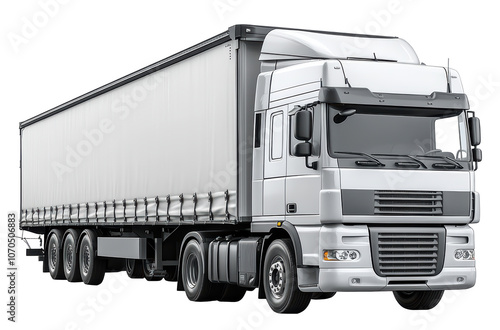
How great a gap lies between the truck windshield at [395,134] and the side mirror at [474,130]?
0.45 ft

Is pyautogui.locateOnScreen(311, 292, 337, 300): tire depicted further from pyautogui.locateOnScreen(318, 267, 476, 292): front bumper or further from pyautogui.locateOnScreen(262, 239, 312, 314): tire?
pyautogui.locateOnScreen(318, 267, 476, 292): front bumper

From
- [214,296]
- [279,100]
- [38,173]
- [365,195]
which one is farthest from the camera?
[38,173]

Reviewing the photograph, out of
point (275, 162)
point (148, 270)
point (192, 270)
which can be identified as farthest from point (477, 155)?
point (148, 270)

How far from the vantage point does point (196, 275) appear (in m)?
18.2

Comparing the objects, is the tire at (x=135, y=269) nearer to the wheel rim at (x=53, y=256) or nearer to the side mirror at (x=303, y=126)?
the wheel rim at (x=53, y=256)

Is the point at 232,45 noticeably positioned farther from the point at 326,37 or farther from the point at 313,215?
the point at 313,215

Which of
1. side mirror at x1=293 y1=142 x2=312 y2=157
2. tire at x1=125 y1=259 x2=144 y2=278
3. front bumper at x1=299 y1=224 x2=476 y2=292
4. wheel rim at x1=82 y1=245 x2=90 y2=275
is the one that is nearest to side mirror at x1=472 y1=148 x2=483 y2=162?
front bumper at x1=299 y1=224 x2=476 y2=292

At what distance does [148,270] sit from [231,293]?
4008mm

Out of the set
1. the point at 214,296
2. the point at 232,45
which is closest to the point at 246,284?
the point at 214,296

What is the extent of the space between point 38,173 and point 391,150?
48.9 ft

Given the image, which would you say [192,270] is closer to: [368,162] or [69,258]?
[368,162]

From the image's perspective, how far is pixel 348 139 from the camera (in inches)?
591

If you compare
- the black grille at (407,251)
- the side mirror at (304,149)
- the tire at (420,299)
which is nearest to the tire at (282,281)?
the black grille at (407,251)

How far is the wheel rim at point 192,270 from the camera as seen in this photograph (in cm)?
1820
